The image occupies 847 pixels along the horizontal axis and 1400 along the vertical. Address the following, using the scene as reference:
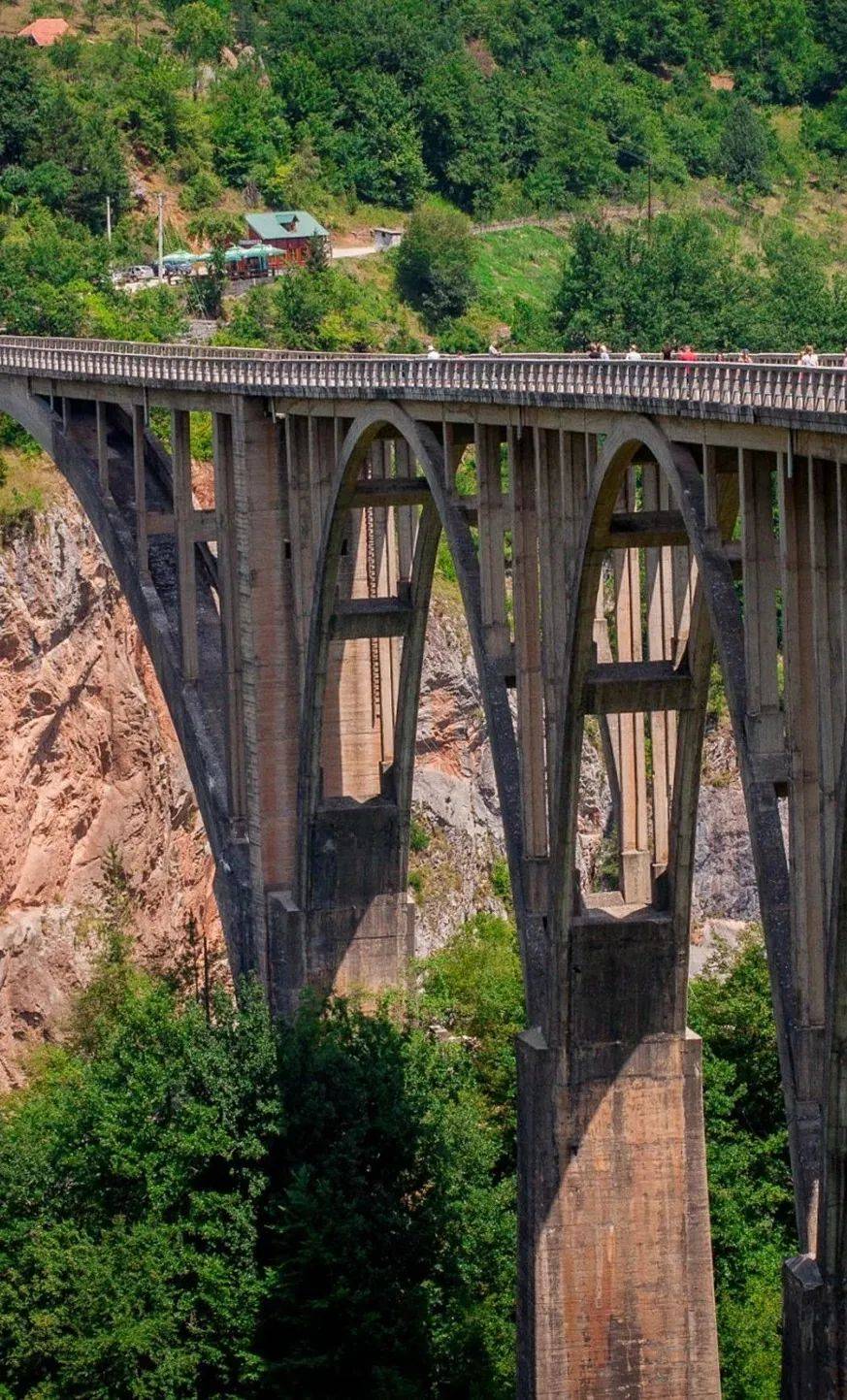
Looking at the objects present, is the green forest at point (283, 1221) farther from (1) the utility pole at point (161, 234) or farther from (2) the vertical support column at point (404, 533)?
(1) the utility pole at point (161, 234)

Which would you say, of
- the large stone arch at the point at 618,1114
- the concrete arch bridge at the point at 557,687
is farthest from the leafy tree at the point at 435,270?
the large stone arch at the point at 618,1114

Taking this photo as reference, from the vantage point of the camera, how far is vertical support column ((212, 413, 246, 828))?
5831cm

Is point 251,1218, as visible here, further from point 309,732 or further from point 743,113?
point 743,113

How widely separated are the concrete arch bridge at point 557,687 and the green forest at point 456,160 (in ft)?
120

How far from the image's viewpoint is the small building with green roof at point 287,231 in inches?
4560

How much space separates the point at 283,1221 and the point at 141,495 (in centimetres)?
1916

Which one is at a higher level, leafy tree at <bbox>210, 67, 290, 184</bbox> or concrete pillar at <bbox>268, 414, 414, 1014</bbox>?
leafy tree at <bbox>210, 67, 290, 184</bbox>

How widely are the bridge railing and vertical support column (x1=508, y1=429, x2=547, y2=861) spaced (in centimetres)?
119

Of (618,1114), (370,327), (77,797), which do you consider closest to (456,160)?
(370,327)

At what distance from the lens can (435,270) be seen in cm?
11512

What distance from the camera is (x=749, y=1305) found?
5116 cm

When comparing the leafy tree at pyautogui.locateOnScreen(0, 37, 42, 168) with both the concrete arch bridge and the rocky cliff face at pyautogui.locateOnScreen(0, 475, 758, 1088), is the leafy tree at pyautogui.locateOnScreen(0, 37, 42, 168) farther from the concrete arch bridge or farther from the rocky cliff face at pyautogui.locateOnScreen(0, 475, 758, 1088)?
the concrete arch bridge

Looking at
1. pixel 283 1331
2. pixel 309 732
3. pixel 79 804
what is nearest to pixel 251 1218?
pixel 283 1331

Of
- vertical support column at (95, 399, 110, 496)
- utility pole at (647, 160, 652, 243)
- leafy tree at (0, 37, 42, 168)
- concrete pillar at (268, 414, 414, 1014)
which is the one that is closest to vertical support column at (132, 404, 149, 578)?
vertical support column at (95, 399, 110, 496)
